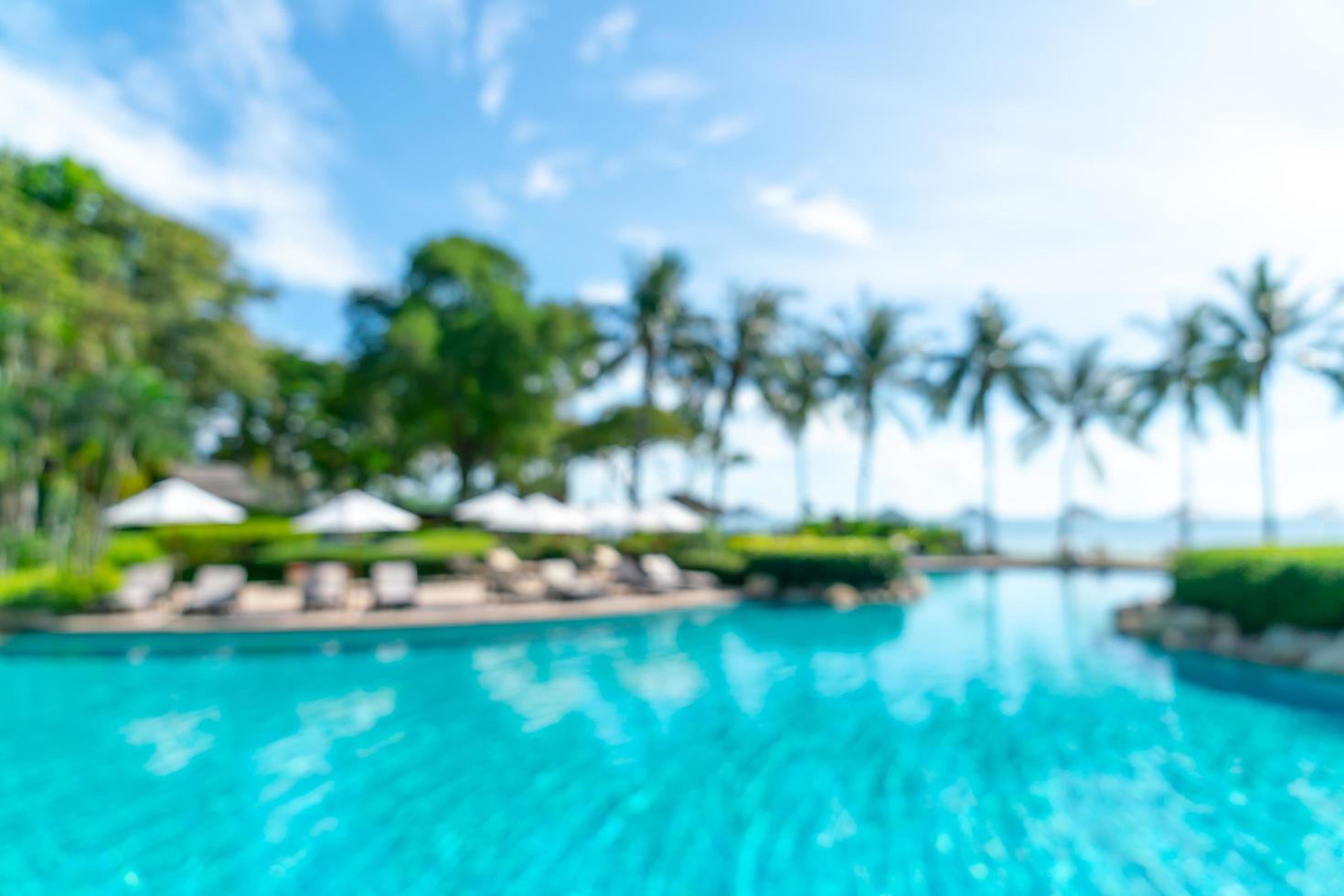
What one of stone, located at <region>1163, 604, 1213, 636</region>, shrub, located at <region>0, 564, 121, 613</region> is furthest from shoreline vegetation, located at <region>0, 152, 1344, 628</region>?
stone, located at <region>1163, 604, 1213, 636</region>

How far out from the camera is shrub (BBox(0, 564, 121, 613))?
12.9 m

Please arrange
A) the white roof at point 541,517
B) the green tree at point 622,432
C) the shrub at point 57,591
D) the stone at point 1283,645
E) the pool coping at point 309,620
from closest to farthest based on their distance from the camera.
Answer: the stone at point 1283,645 < the pool coping at point 309,620 < the shrub at point 57,591 < the white roof at point 541,517 < the green tree at point 622,432

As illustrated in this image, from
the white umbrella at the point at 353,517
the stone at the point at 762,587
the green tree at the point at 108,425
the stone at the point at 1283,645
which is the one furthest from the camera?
the stone at the point at 762,587

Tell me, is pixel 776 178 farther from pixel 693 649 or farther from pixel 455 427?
pixel 455 427

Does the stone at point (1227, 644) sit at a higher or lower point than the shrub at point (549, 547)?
lower

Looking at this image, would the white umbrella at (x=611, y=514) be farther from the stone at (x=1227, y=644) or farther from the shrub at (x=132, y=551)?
the stone at (x=1227, y=644)

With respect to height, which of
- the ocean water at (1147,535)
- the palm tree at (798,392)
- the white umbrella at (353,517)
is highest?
the palm tree at (798,392)

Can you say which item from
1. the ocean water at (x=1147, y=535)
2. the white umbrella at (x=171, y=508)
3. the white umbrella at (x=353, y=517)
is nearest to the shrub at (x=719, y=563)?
the white umbrella at (x=353, y=517)

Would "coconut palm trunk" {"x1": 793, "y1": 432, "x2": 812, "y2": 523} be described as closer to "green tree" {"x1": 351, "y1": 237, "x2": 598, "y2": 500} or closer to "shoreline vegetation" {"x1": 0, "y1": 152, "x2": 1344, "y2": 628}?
"shoreline vegetation" {"x1": 0, "y1": 152, "x2": 1344, "y2": 628}

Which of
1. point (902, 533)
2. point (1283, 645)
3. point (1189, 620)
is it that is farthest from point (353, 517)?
point (902, 533)

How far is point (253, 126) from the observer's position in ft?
49.5

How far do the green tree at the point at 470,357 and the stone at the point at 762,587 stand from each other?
12.2 meters

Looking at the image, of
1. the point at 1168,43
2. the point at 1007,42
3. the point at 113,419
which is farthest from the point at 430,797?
the point at 113,419

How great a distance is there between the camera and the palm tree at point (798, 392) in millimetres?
28031
